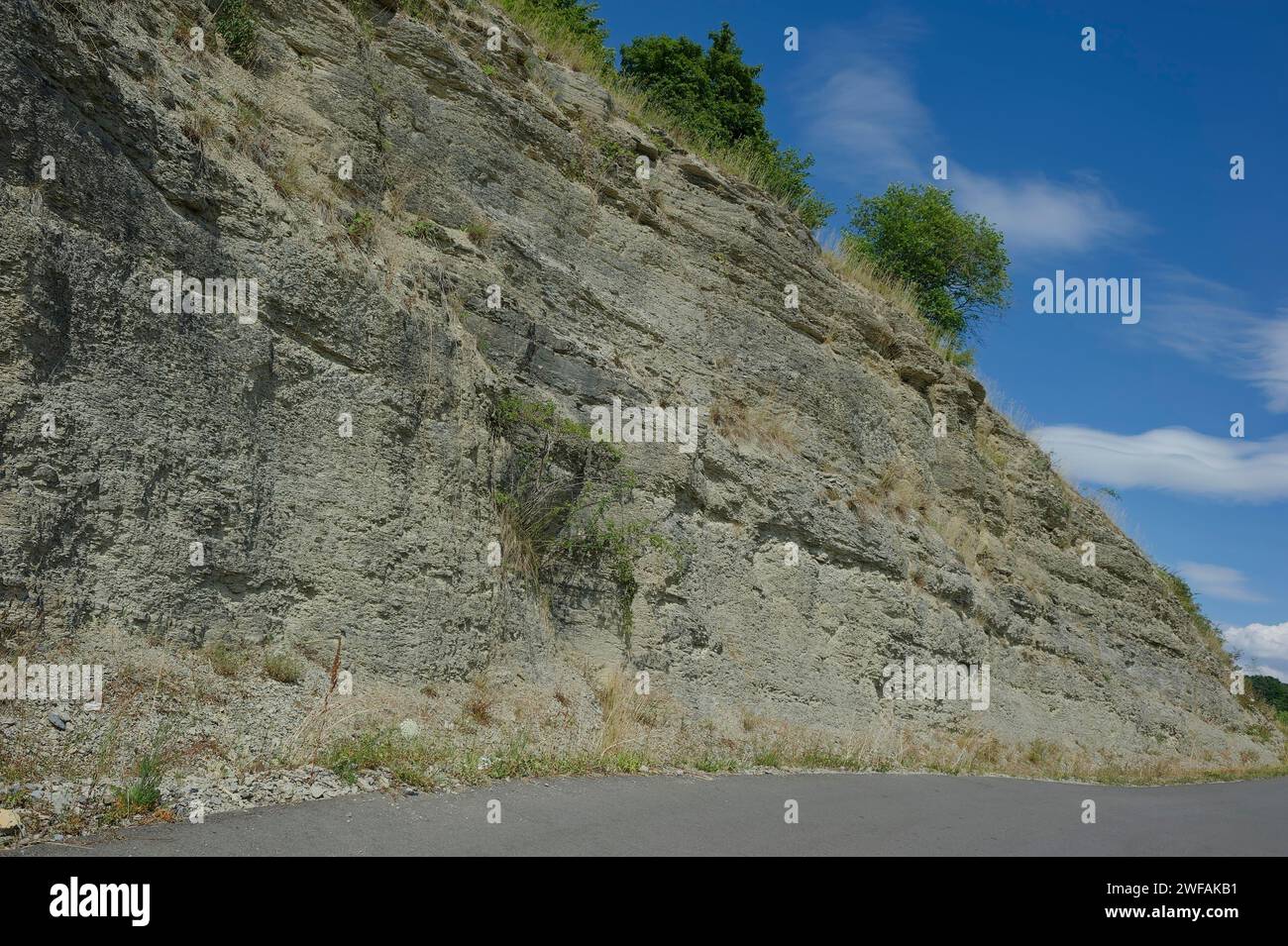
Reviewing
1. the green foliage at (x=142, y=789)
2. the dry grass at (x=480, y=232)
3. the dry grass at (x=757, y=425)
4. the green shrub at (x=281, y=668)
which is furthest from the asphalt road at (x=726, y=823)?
the dry grass at (x=480, y=232)

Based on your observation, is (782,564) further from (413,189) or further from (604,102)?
(604,102)

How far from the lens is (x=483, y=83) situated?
15531mm

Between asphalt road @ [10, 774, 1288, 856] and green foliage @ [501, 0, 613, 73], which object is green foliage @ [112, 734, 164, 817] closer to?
asphalt road @ [10, 774, 1288, 856]

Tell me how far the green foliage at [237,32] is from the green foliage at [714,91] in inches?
587

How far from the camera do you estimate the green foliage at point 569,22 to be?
19.6 m

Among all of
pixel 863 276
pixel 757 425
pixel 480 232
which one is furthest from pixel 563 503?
pixel 863 276

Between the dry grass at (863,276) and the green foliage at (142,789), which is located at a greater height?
the dry grass at (863,276)

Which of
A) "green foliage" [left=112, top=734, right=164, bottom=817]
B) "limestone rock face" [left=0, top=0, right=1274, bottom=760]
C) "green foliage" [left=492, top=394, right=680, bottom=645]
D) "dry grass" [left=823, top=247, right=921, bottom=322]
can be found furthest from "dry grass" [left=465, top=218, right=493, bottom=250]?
"dry grass" [left=823, top=247, right=921, bottom=322]

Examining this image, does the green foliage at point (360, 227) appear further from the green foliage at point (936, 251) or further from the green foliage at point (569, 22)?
the green foliage at point (936, 251)

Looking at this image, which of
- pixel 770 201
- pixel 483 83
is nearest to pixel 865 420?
pixel 770 201

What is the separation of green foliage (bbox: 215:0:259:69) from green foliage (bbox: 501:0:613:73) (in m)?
7.52

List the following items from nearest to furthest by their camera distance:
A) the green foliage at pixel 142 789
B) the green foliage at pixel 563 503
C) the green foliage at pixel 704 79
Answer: the green foliage at pixel 142 789, the green foliage at pixel 563 503, the green foliage at pixel 704 79

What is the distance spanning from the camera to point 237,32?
12.3 m

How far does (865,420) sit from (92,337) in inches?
573
